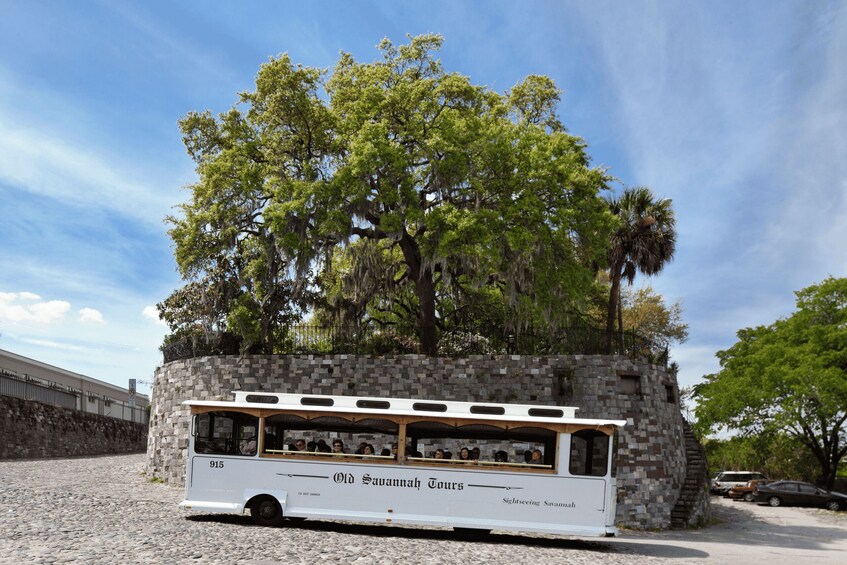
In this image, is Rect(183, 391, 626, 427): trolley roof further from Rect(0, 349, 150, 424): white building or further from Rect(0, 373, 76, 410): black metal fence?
Rect(0, 349, 150, 424): white building

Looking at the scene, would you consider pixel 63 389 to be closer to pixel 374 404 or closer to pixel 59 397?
pixel 59 397

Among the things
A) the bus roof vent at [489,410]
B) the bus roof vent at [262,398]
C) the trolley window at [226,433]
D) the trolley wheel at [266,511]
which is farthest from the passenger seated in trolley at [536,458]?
the trolley window at [226,433]

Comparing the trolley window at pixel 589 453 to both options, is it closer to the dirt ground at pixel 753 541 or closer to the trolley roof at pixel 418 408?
the trolley roof at pixel 418 408

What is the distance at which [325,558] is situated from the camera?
13.8 metres

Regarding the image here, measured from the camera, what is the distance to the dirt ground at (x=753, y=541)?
18.6m

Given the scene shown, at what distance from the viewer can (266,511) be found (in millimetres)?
18781

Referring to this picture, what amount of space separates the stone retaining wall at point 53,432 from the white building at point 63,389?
4.76 feet

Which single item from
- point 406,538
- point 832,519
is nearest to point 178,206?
point 406,538

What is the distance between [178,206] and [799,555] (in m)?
25.1

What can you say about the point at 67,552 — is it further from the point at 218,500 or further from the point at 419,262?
the point at 419,262

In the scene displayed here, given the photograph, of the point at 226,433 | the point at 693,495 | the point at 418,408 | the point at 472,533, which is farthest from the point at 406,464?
the point at 693,495

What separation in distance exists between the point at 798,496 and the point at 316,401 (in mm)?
30726

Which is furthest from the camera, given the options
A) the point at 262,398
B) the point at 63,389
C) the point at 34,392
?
the point at 63,389

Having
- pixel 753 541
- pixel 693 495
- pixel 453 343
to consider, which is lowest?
pixel 753 541
